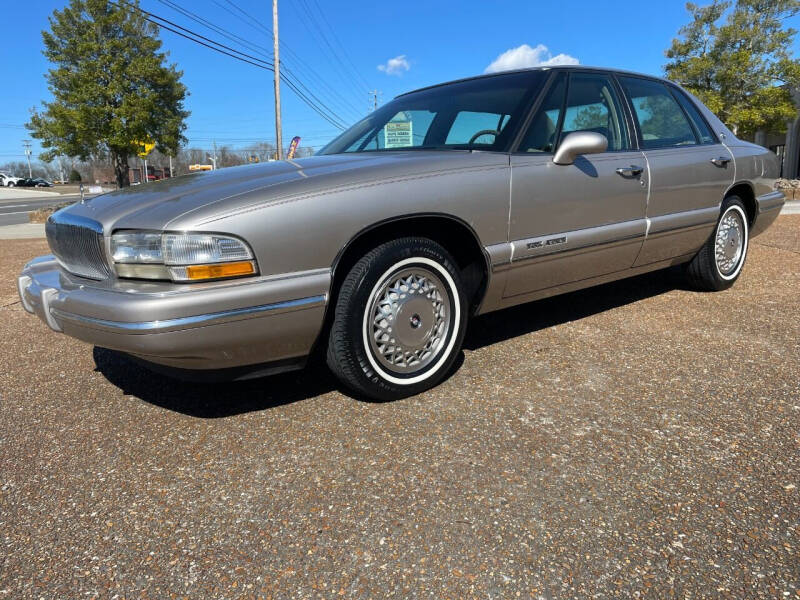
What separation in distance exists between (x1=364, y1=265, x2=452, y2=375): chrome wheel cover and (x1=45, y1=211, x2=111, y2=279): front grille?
1.12 metres

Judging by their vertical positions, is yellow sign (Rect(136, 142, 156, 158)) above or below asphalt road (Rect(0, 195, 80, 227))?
above

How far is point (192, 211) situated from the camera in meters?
2.16

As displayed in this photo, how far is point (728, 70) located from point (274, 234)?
2609 centimetres

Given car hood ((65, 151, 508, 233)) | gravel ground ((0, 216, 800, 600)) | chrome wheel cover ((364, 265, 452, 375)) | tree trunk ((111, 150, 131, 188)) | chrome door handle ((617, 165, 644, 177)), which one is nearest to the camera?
gravel ground ((0, 216, 800, 600))

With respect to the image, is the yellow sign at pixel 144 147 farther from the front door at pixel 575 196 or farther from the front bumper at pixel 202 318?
the front bumper at pixel 202 318

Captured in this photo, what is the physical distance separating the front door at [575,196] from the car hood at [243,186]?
276 millimetres

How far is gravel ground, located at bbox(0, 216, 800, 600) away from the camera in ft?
5.09

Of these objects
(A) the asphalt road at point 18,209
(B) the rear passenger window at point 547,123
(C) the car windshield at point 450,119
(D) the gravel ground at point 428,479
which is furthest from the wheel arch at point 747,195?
(A) the asphalt road at point 18,209

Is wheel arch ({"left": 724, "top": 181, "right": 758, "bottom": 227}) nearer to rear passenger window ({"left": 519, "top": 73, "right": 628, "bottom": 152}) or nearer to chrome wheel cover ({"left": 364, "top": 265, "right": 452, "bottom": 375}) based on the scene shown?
rear passenger window ({"left": 519, "top": 73, "right": 628, "bottom": 152})

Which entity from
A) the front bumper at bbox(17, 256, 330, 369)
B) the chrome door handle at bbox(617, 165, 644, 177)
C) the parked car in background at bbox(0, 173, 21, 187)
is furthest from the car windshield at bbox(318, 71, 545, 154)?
the parked car in background at bbox(0, 173, 21, 187)

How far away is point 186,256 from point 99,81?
906 inches

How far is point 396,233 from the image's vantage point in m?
2.60

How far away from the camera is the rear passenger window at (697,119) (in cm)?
414

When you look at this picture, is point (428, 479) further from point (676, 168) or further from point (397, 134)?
point (676, 168)
